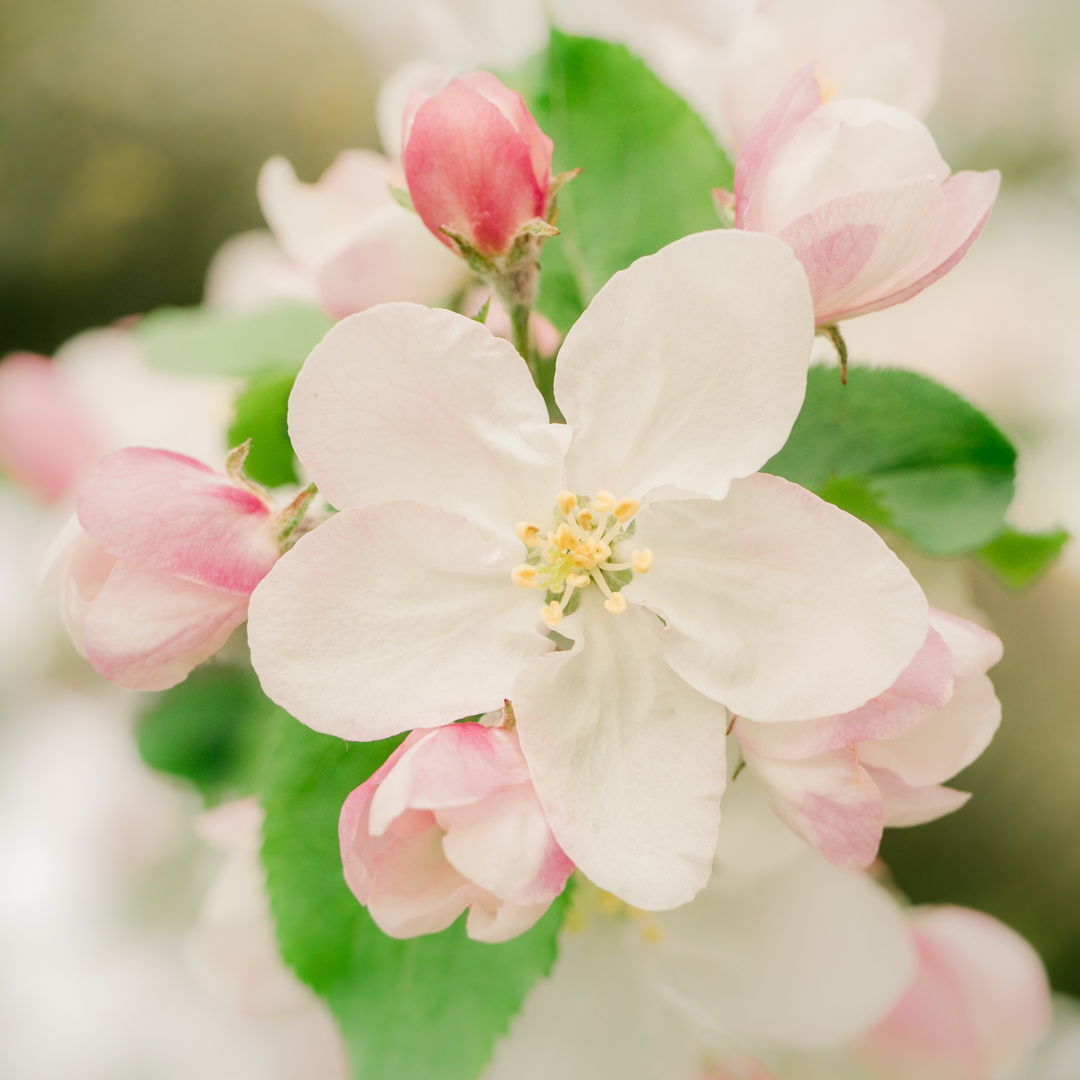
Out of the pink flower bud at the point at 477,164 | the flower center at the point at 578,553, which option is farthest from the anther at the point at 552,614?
the pink flower bud at the point at 477,164

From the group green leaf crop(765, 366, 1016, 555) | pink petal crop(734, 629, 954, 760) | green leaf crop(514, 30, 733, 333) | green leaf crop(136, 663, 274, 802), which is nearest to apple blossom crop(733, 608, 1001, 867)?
pink petal crop(734, 629, 954, 760)

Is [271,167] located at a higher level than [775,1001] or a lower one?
higher

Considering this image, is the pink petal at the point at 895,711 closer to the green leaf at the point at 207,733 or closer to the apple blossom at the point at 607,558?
the apple blossom at the point at 607,558

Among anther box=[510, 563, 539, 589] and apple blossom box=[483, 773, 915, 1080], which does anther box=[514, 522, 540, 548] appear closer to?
anther box=[510, 563, 539, 589]

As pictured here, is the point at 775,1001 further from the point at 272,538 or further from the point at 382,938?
the point at 272,538

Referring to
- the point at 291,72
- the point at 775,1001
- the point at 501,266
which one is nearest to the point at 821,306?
the point at 501,266

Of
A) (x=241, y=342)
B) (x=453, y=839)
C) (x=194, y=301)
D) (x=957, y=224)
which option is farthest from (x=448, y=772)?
(x=194, y=301)
